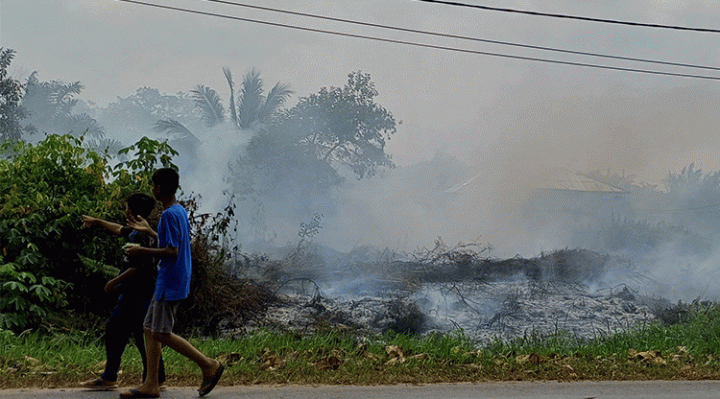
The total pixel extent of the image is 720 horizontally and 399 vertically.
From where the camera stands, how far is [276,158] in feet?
65.0

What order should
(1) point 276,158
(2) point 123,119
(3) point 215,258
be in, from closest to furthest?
(3) point 215,258, (1) point 276,158, (2) point 123,119

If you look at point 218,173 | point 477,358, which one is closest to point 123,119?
point 218,173

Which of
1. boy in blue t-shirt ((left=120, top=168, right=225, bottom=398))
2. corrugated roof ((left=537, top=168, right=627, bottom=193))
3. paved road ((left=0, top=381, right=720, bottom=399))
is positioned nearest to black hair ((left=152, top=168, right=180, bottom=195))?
boy in blue t-shirt ((left=120, top=168, right=225, bottom=398))

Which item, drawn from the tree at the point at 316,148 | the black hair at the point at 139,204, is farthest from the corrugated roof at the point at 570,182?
the black hair at the point at 139,204

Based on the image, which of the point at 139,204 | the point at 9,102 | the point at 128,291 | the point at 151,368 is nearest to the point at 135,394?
the point at 151,368

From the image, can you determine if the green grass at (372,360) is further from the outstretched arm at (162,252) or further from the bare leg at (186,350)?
the outstretched arm at (162,252)

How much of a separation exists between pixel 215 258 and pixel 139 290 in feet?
12.5

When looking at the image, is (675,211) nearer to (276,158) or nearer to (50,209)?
(276,158)

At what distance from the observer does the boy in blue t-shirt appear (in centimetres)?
545

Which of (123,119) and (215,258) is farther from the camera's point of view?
(123,119)

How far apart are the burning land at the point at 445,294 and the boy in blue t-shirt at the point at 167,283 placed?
14.1ft

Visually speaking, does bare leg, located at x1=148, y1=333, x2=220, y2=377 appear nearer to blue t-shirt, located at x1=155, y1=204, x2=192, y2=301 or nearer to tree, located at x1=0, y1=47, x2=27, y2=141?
blue t-shirt, located at x1=155, y1=204, x2=192, y2=301

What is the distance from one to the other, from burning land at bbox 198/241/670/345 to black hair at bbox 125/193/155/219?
4274 millimetres

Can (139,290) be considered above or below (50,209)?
below
